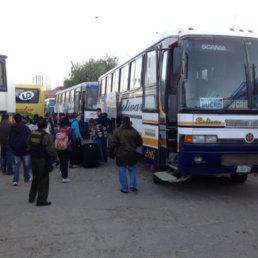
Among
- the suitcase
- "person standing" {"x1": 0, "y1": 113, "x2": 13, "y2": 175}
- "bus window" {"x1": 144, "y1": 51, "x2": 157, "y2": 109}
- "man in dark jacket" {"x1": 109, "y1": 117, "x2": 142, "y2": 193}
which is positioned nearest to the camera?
"man in dark jacket" {"x1": 109, "y1": 117, "x2": 142, "y2": 193}

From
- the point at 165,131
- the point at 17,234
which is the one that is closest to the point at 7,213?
the point at 17,234

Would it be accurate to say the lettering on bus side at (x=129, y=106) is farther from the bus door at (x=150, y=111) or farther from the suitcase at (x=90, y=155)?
the suitcase at (x=90, y=155)

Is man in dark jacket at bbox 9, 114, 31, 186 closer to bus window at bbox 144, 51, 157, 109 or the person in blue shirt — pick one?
the person in blue shirt

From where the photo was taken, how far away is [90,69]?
179 ft

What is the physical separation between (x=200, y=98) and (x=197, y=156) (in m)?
1.14

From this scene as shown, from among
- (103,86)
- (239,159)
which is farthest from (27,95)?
(239,159)

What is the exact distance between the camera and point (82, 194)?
7.68m

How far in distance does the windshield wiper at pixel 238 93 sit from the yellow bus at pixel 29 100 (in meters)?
20.9

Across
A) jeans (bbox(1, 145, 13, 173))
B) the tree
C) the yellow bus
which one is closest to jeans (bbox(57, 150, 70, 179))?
jeans (bbox(1, 145, 13, 173))

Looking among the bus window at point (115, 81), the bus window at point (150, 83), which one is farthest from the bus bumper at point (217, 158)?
the bus window at point (115, 81)

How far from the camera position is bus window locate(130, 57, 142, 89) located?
9.98 m

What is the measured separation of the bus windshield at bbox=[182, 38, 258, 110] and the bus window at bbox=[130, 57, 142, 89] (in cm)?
307

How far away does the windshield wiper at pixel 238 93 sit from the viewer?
6.91 metres

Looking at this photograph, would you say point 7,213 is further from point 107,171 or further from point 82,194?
point 107,171
